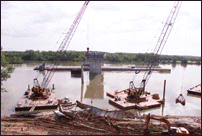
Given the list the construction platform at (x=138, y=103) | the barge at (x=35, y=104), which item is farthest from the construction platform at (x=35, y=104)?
the construction platform at (x=138, y=103)

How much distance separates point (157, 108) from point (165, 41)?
12.7m

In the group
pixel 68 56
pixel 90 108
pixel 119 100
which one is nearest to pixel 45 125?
→ pixel 90 108

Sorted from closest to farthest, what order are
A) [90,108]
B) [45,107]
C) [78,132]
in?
[78,132]
[90,108]
[45,107]

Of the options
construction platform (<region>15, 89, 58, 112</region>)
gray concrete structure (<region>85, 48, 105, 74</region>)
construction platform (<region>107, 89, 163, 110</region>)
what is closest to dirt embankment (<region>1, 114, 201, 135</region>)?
construction platform (<region>15, 89, 58, 112</region>)

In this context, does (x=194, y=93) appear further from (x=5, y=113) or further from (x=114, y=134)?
(x=5, y=113)

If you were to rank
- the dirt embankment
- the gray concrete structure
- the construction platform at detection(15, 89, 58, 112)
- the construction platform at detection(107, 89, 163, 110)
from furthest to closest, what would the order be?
the gray concrete structure < the construction platform at detection(107, 89, 163, 110) < the construction platform at detection(15, 89, 58, 112) < the dirt embankment

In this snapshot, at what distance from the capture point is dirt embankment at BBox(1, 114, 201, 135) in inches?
517

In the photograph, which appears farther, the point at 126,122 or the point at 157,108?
the point at 157,108

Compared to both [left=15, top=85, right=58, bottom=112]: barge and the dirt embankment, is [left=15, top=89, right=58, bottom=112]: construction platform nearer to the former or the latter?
[left=15, top=85, right=58, bottom=112]: barge

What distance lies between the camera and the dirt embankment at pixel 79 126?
1314 cm

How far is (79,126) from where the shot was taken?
46.8 feet

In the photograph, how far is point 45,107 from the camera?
20375 mm

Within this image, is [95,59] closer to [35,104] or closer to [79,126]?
A: [35,104]

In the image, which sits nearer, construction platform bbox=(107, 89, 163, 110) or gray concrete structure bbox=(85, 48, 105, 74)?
construction platform bbox=(107, 89, 163, 110)
